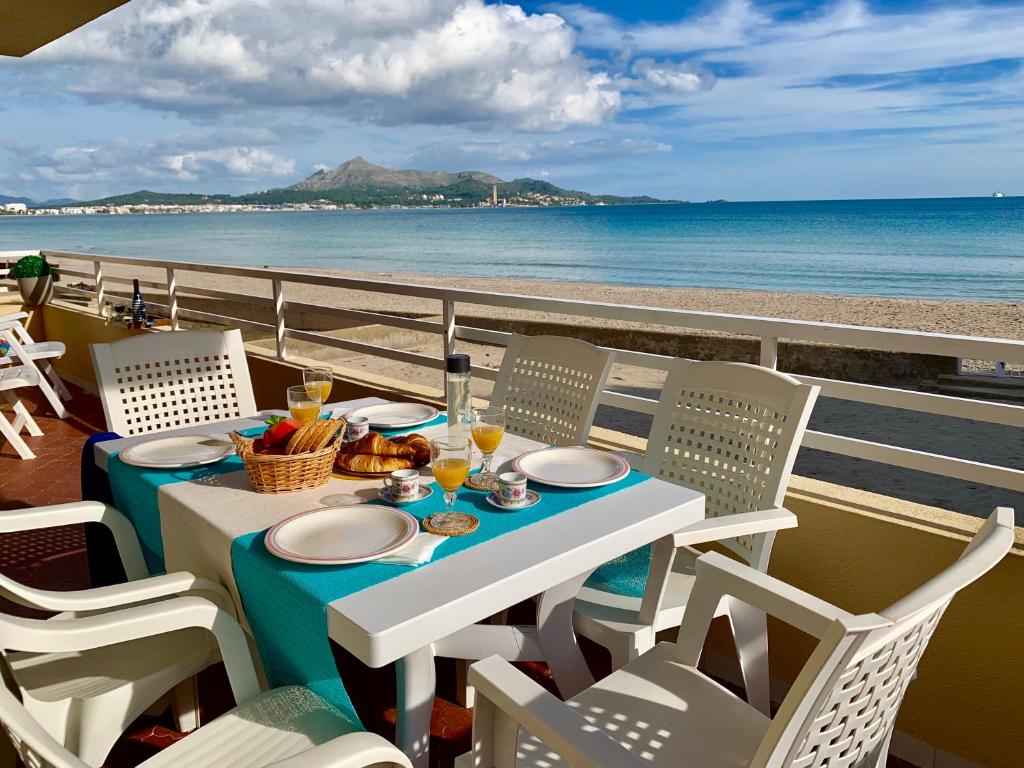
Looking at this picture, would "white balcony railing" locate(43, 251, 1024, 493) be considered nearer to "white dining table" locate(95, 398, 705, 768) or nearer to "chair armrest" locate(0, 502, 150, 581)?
"white dining table" locate(95, 398, 705, 768)

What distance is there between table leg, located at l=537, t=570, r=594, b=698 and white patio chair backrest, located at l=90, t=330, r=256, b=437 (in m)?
1.51

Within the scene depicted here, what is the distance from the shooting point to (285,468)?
169 cm

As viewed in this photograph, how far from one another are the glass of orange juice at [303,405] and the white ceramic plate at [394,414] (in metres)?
0.31

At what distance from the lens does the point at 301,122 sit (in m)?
60.6

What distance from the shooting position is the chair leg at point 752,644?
1.72 m

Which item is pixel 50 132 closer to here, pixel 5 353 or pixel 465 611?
pixel 5 353

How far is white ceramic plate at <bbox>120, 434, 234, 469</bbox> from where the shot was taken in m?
1.90

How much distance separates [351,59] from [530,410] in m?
57.7

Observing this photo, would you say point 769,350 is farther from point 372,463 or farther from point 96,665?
point 96,665

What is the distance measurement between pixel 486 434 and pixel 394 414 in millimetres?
773

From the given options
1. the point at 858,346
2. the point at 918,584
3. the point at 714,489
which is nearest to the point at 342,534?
the point at 714,489

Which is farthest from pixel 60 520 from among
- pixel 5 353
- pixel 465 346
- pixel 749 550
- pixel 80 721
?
pixel 465 346

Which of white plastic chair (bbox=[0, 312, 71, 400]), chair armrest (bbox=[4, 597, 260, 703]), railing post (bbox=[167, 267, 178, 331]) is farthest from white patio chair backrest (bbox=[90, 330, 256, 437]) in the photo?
railing post (bbox=[167, 267, 178, 331])

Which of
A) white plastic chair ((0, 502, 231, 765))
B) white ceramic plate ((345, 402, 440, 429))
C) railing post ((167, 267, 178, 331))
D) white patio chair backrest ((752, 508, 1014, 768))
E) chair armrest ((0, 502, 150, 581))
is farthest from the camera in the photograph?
railing post ((167, 267, 178, 331))
